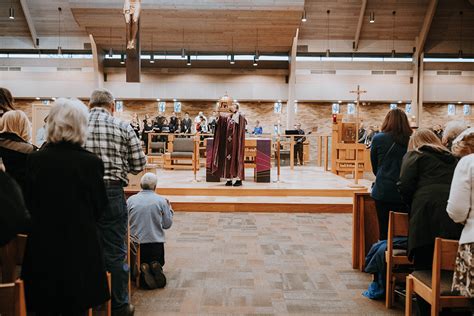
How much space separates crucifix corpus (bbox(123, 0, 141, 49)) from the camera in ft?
28.5

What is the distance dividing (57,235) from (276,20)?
515 inches

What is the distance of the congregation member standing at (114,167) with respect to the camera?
8.84ft

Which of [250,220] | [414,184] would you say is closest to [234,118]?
[250,220]

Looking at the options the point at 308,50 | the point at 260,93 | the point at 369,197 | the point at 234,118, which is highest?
the point at 308,50

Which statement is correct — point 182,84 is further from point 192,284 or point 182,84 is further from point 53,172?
point 53,172

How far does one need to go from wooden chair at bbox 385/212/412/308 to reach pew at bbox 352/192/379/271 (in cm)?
72

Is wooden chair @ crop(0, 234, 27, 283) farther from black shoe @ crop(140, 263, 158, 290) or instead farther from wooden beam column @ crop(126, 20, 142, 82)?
wooden beam column @ crop(126, 20, 142, 82)

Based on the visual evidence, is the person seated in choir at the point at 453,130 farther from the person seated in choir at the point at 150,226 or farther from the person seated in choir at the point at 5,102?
the person seated in choir at the point at 5,102

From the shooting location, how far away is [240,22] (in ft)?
47.3

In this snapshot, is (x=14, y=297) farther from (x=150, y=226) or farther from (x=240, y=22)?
(x=240, y=22)

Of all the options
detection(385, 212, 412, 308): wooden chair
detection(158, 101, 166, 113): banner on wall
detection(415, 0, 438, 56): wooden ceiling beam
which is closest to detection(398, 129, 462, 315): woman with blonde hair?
detection(385, 212, 412, 308): wooden chair

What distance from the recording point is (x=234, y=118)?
8.30 meters

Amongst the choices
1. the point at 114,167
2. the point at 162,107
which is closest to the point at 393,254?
the point at 114,167

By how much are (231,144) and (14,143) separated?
570 centimetres
